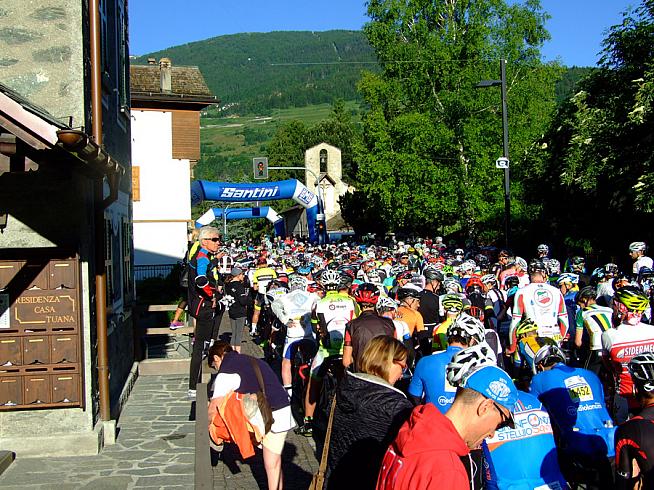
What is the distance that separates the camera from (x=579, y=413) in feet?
18.8

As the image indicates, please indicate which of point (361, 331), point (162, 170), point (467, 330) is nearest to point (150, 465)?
point (361, 331)

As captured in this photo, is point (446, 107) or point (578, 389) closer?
point (578, 389)

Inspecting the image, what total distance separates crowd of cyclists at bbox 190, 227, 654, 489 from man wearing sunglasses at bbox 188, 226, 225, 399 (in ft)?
0.19

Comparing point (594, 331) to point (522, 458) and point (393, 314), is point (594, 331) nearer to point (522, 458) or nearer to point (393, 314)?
point (393, 314)

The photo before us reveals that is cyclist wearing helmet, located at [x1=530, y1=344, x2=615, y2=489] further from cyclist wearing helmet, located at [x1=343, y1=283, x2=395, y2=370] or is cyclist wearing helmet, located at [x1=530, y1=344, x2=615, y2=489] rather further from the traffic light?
the traffic light

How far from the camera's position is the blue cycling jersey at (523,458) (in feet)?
15.5

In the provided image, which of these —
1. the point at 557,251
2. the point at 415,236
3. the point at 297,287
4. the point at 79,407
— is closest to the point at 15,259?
the point at 79,407

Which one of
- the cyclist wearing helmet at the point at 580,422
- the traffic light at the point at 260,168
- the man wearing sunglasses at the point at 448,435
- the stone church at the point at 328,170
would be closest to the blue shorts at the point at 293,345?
the cyclist wearing helmet at the point at 580,422

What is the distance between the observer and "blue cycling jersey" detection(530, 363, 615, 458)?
18.6 ft

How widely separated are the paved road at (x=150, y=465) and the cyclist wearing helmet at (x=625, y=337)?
115 inches

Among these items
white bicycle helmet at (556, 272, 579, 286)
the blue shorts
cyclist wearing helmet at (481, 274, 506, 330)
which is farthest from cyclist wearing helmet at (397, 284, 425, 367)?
white bicycle helmet at (556, 272, 579, 286)

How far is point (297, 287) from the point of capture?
471 inches

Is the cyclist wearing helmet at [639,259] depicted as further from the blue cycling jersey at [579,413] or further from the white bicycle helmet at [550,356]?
the blue cycling jersey at [579,413]

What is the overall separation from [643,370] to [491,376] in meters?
1.57
